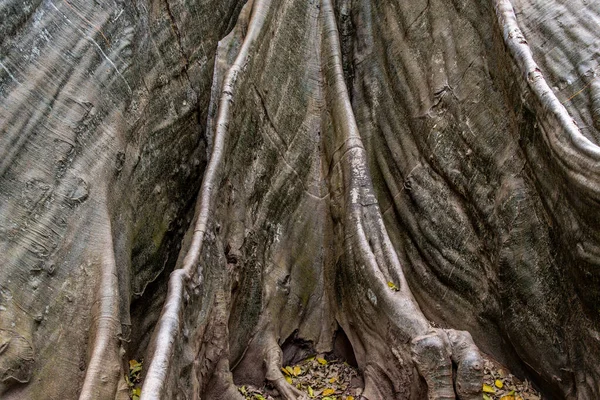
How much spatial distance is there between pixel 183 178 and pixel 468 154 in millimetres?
2132

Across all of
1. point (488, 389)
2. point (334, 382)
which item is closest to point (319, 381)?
point (334, 382)

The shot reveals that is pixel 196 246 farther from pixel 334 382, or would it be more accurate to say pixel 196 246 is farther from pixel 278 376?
pixel 334 382

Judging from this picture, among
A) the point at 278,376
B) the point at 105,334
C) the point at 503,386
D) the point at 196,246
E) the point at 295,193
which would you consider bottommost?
the point at 503,386

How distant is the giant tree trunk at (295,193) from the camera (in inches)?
119

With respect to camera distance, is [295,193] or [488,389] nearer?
[488,389]

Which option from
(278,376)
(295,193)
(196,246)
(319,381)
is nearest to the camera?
(196,246)

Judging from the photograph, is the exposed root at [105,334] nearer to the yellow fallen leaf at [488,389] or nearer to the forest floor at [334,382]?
the forest floor at [334,382]

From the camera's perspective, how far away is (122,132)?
12.0 feet

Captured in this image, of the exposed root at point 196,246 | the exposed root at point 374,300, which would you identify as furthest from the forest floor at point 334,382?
the exposed root at point 196,246

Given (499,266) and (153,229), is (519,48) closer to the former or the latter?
(499,266)

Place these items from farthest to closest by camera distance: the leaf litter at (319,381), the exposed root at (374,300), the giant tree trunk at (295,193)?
1. the leaf litter at (319,381)
2. the exposed root at (374,300)
3. the giant tree trunk at (295,193)

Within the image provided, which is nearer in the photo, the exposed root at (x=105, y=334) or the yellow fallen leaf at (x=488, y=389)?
the exposed root at (x=105, y=334)

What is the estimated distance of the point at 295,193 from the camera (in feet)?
15.1

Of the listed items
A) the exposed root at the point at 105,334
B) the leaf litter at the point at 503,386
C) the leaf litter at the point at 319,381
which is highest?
the exposed root at the point at 105,334
